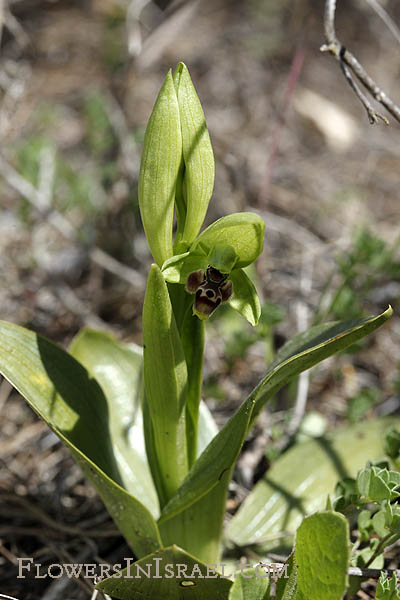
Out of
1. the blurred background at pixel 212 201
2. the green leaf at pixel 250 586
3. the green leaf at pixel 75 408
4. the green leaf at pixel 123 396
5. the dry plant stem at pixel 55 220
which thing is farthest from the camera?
the dry plant stem at pixel 55 220

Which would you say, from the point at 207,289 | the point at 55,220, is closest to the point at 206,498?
the point at 207,289

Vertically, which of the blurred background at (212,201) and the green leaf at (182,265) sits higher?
the green leaf at (182,265)

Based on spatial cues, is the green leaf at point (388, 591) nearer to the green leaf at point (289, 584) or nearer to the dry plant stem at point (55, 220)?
the green leaf at point (289, 584)

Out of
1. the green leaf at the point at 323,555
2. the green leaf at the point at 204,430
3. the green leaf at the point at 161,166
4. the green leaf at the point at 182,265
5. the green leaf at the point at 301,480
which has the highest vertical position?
the green leaf at the point at 161,166

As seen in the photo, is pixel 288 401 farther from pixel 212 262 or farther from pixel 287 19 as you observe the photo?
pixel 287 19

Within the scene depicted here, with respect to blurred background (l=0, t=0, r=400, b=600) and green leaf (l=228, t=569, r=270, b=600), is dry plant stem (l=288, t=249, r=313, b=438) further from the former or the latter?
green leaf (l=228, t=569, r=270, b=600)

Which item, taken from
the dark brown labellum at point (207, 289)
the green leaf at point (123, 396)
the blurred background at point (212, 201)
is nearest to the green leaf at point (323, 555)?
the dark brown labellum at point (207, 289)

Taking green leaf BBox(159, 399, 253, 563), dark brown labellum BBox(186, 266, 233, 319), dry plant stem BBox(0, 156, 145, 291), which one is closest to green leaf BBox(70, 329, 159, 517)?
green leaf BBox(159, 399, 253, 563)

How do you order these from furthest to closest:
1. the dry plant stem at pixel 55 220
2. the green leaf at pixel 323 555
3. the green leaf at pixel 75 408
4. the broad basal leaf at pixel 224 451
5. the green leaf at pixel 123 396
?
the dry plant stem at pixel 55 220 → the green leaf at pixel 123 396 → the green leaf at pixel 75 408 → the broad basal leaf at pixel 224 451 → the green leaf at pixel 323 555
